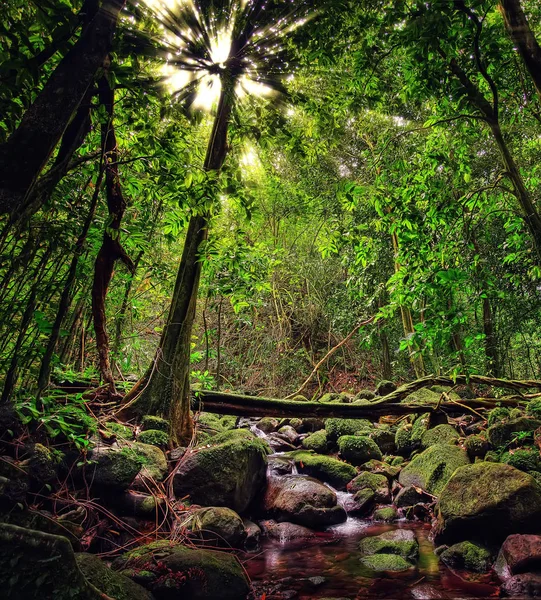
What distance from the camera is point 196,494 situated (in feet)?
15.2

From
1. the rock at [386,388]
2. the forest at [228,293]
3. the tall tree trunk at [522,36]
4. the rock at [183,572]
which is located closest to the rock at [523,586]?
the forest at [228,293]

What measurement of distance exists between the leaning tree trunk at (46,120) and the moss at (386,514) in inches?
219

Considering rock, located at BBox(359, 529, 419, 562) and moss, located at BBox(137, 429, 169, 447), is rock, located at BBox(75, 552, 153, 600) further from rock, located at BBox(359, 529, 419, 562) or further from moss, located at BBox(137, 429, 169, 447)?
rock, located at BBox(359, 529, 419, 562)

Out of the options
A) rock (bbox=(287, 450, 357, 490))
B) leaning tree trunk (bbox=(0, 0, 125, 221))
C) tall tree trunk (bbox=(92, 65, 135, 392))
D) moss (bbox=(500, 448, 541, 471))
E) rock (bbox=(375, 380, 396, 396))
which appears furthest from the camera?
rock (bbox=(375, 380, 396, 396))

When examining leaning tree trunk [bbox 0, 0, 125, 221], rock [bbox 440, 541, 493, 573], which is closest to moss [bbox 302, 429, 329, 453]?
rock [bbox 440, 541, 493, 573]

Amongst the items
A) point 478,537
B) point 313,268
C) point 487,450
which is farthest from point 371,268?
point 478,537

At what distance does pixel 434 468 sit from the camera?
18.7 feet

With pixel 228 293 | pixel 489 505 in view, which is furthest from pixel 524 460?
pixel 228 293

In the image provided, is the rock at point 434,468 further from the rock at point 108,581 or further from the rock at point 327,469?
the rock at point 108,581

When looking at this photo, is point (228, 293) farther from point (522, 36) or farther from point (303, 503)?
point (522, 36)

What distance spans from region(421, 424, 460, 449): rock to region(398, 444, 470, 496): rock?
1.90 ft

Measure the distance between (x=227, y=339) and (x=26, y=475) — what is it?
390 inches

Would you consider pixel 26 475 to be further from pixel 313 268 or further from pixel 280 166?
pixel 280 166

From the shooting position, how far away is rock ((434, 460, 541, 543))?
3.85 meters
